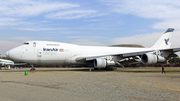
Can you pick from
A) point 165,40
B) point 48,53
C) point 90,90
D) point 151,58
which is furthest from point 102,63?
point 90,90

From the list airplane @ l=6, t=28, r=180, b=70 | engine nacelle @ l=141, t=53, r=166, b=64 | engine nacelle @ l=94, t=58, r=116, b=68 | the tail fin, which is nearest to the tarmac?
engine nacelle @ l=141, t=53, r=166, b=64

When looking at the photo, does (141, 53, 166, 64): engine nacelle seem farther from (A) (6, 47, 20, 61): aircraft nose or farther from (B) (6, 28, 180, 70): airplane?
(A) (6, 47, 20, 61): aircraft nose

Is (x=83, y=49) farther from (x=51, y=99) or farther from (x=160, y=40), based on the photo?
(x=51, y=99)

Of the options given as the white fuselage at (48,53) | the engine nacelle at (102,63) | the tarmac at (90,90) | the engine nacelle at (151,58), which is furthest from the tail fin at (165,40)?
the tarmac at (90,90)

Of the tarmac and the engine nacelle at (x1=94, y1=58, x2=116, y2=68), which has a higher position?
the engine nacelle at (x1=94, y1=58, x2=116, y2=68)

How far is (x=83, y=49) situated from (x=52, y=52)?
4.53 m

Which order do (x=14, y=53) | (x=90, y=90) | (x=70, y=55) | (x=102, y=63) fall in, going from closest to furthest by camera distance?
(x=90, y=90) → (x=14, y=53) → (x=102, y=63) → (x=70, y=55)

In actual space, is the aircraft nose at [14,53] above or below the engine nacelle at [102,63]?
above

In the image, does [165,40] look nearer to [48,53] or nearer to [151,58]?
[151,58]

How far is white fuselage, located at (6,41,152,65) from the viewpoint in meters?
21.2

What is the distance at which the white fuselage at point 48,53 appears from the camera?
2119cm

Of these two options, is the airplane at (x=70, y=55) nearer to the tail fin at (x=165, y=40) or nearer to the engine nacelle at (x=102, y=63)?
the engine nacelle at (x=102, y=63)

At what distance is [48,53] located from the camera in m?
22.0

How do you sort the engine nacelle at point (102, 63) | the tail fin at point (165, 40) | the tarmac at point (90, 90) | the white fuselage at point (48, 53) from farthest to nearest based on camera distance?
the tail fin at point (165, 40)
the engine nacelle at point (102, 63)
the white fuselage at point (48, 53)
the tarmac at point (90, 90)
